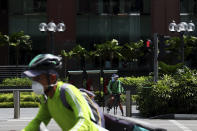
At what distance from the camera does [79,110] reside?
4461 millimetres

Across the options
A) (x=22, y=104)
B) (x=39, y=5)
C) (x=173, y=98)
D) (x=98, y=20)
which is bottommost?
(x=22, y=104)

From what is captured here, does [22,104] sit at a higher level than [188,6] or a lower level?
lower

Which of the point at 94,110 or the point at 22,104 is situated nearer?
the point at 94,110

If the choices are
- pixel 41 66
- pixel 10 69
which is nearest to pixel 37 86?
pixel 41 66

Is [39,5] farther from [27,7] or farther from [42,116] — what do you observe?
[42,116]

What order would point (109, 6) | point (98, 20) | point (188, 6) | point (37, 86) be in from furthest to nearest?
point (188, 6) < point (109, 6) < point (98, 20) < point (37, 86)

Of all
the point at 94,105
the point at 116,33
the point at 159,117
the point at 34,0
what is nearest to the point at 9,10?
the point at 34,0

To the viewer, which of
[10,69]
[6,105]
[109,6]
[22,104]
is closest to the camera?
[22,104]

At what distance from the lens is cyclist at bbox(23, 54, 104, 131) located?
447 cm

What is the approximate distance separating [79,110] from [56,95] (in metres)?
0.31

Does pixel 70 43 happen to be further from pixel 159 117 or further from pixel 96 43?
pixel 159 117

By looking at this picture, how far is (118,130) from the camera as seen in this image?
15.9 ft

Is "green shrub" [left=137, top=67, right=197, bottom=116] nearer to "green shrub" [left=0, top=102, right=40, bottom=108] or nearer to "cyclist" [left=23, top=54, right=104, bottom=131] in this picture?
"green shrub" [left=0, top=102, right=40, bottom=108]

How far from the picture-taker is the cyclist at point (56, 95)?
4469 millimetres
